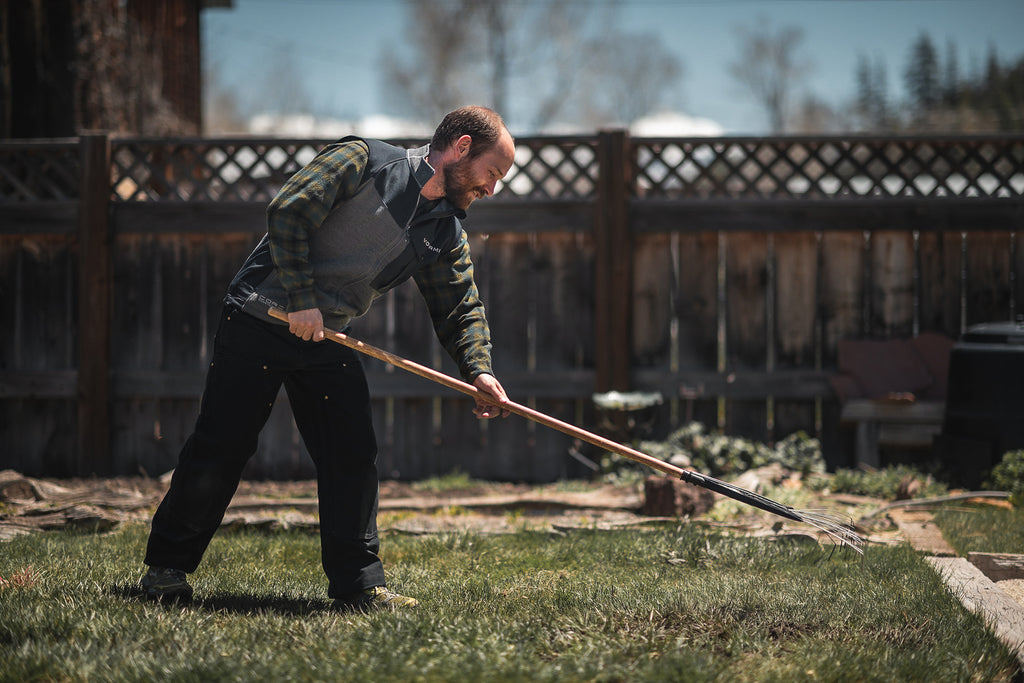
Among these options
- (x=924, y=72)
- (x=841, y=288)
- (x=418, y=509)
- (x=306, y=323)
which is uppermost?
(x=924, y=72)

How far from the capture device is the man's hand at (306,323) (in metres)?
3.20

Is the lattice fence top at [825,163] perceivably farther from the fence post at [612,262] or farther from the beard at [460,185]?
the beard at [460,185]

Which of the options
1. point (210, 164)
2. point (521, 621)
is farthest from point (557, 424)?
point (210, 164)

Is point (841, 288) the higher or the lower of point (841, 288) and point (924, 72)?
the lower

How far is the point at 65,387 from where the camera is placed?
7.26 metres

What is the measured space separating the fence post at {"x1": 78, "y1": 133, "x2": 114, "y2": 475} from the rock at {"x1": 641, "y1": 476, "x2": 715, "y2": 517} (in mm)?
4354

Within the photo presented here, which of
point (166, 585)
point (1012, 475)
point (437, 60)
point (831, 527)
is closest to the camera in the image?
point (166, 585)

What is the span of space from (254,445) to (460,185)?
1225mm

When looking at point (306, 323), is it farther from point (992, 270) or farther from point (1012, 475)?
point (992, 270)

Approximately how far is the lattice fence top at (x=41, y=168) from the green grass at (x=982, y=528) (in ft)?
21.4

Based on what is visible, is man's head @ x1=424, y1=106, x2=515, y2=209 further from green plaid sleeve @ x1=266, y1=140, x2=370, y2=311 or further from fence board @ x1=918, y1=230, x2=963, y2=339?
fence board @ x1=918, y1=230, x2=963, y2=339

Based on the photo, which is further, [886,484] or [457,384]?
[886,484]

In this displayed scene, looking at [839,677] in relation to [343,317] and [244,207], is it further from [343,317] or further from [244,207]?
[244,207]

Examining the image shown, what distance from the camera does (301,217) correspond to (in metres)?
3.19
